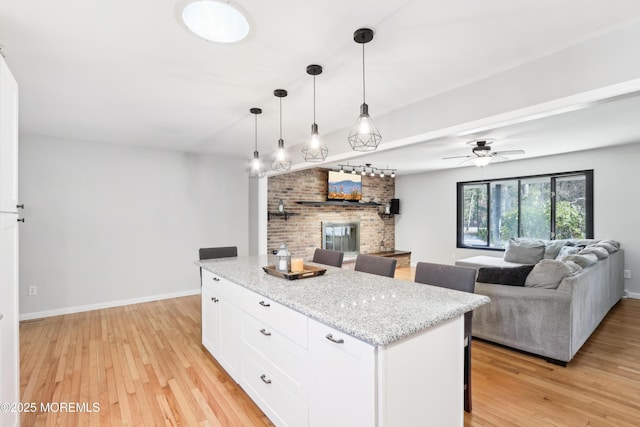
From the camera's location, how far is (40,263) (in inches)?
159

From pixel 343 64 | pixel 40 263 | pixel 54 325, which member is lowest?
pixel 54 325

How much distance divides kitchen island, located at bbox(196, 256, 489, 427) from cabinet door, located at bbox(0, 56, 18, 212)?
137 centimetres

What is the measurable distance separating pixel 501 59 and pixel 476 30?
1.56 feet

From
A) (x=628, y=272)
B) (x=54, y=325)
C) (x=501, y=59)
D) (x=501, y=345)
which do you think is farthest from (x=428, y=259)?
(x=54, y=325)

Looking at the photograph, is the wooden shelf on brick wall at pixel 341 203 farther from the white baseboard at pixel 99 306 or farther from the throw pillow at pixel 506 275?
the throw pillow at pixel 506 275

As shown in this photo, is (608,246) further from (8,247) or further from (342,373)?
(8,247)

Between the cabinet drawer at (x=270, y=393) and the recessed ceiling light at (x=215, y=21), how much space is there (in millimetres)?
2035

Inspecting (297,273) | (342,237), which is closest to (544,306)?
(297,273)

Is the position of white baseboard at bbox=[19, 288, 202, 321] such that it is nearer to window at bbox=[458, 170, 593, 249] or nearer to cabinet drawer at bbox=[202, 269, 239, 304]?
cabinet drawer at bbox=[202, 269, 239, 304]

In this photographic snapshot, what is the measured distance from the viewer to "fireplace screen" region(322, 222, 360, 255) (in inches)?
274

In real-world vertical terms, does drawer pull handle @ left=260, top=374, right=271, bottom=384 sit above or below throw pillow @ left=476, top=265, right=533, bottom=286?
below

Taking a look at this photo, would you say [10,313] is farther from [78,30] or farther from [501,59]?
[501,59]

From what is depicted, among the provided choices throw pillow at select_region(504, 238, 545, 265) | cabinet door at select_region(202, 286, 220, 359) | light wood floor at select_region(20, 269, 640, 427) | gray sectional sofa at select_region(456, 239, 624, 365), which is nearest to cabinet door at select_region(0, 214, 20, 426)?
light wood floor at select_region(20, 269, 640, 427)

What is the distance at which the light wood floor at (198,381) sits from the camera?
2.06m
